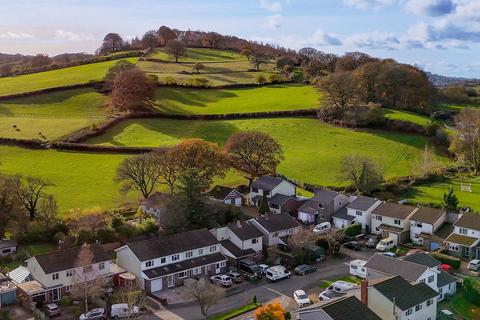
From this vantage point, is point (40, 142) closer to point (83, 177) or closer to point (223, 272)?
point (83, 177)

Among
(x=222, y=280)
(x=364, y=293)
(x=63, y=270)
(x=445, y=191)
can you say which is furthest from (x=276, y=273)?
(x=445, y=191)

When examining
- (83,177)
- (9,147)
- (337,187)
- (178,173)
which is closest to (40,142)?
(9,147)

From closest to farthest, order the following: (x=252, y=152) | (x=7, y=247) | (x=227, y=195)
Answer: (x=7, y=247) → (x=227, y=195) → (x=252, y=152)

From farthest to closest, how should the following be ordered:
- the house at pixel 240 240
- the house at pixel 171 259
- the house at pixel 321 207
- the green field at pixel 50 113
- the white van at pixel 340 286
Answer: the green field at pixel 50 113 → the house at pixel 321 207 → the house at pixel 240 240 → the house at pixel 171 259 → the white van at pixel 340 286

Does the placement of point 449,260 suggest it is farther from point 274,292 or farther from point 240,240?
point 240,240

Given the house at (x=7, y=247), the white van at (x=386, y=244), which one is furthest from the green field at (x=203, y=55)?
the house at (x=7, y=247)

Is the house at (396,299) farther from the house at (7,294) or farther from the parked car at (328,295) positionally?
the house at (7,294)
